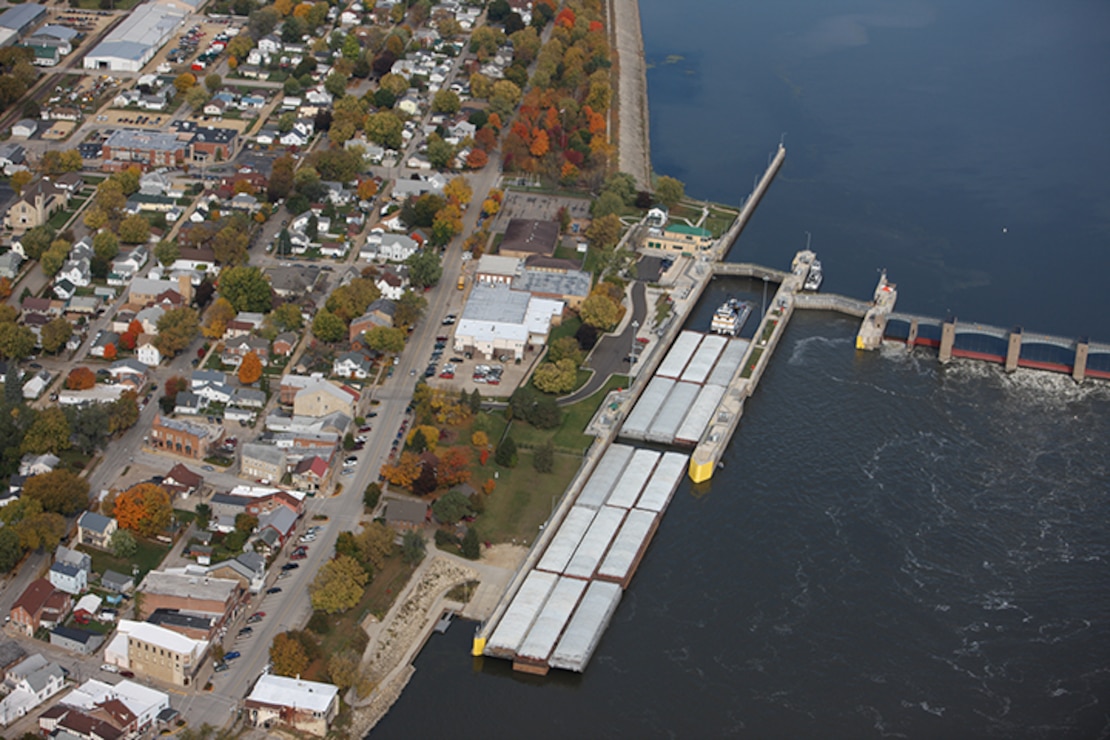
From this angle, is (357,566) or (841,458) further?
(841,458)

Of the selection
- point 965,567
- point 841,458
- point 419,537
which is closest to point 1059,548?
point 965,567

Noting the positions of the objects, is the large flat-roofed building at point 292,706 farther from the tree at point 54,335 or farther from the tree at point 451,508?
the tree at point 54,335

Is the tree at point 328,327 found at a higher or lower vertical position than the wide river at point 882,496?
lower

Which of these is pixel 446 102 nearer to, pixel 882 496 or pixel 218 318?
pixel 218 318

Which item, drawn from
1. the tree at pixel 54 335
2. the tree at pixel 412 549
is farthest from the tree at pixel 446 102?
the tree at pixel 412 549

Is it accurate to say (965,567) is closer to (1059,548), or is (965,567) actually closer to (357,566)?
(1059,548)

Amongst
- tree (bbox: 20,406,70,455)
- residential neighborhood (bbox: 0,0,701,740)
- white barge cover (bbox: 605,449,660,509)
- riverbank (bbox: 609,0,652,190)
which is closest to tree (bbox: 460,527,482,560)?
residential neighborhood (bbox: 0,0,701,740)
